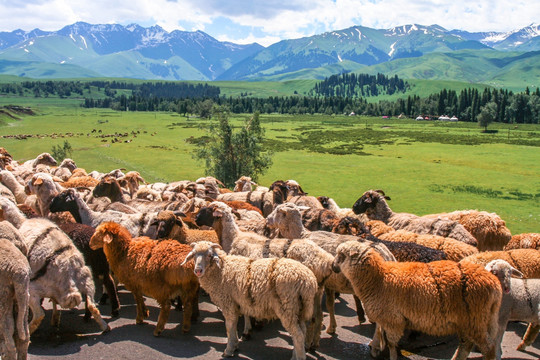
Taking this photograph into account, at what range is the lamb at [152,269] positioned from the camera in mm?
9289

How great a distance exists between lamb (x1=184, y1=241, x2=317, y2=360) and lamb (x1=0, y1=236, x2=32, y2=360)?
308 centimetres

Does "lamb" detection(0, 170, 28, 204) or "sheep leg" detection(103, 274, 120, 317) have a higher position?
"lamb" detection(0, 170, 28, 204)

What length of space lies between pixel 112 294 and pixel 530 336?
9665 millimetres

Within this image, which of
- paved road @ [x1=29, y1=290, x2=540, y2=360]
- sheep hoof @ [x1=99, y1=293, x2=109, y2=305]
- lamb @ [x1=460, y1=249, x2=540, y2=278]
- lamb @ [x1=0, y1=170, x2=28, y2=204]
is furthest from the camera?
lamb @ [x1=0, y1=170, x2=28, y2=204]

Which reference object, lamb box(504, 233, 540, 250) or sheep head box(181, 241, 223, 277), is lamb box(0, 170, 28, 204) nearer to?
sheep head box(181, 241, 223, 277)

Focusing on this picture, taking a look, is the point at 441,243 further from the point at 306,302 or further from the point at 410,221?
the point at 306,302

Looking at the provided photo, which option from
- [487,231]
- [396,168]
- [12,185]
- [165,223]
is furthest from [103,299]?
[396,168]

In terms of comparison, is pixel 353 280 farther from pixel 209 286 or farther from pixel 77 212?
pixel 77 212

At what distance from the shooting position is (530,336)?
29.8 ft

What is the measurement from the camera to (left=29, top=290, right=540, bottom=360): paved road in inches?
326

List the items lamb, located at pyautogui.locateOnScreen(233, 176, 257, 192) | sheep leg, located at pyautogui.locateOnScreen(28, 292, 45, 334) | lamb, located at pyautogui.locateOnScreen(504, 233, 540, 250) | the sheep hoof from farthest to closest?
lamb, located at pyautogui.locateOnScreen(233, 176, 257, 192) < lamb, located at pyautogui.locateOnScreen(504, 233, 540, 250) < the sheep hoof < sheep leg, located at pyautogui.locateOnScreen(28, 292, 45, 334)

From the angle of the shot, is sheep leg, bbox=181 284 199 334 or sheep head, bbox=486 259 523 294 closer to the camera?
sheep head, bbox=486 259 523 294

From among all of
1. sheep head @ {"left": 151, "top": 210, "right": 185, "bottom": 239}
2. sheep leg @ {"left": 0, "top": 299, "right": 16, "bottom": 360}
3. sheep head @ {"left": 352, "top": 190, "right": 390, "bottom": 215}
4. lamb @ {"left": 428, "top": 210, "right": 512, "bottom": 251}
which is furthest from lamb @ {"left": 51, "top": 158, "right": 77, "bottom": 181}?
lamb @ {"left": 428, "top": 210, "right": 512, "bottom": 251}

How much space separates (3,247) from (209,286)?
3930 millimetres
